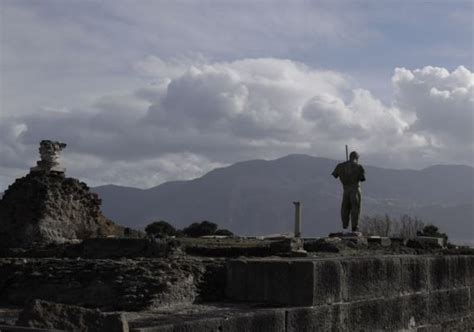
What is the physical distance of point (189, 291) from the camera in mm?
7941

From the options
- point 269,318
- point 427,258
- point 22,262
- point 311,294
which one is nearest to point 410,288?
point 427,258

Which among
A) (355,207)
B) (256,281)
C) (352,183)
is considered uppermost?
(352,183)

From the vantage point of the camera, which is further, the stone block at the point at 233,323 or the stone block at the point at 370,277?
the stone block at the point at 370,277

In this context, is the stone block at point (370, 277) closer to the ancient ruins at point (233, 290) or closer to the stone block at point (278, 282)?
the ancient ruins at point (233, 290)

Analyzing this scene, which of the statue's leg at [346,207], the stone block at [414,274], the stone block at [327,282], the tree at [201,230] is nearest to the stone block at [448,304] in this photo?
the stone block at [414,274]

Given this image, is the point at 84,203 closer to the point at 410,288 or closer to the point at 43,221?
the point at 43,221

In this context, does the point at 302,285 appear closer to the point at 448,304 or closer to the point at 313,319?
the point at 313,319

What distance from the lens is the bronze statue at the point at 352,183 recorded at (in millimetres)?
17359

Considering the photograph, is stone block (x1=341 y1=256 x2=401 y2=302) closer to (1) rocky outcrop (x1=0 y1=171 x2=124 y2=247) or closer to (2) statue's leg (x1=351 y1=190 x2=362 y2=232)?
(1) rocky outcrop (x1=0 y1=171 x2=124 y2=247)

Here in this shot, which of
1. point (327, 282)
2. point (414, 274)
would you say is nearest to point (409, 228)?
point (414, 274)

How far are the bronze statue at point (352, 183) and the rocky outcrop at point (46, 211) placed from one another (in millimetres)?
5274

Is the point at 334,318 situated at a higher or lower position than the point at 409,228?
lower

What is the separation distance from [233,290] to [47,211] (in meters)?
7.91

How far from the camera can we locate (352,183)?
57.5ft
